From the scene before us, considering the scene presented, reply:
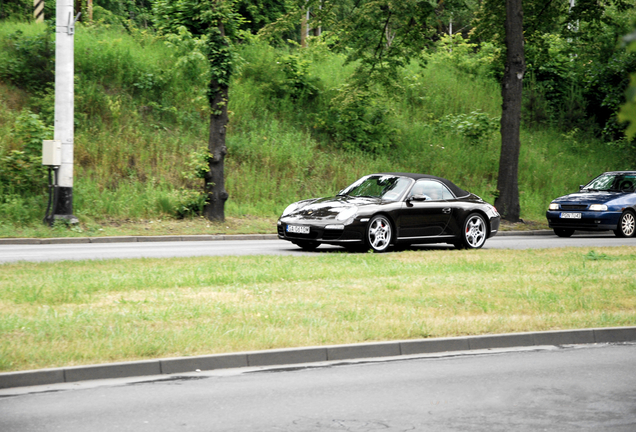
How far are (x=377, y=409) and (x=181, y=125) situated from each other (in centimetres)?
2115

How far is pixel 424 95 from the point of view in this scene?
33.0 metres

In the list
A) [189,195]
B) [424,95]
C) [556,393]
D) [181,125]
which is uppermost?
[424,95]

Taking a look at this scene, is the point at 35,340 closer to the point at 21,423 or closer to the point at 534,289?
the point at 21,423

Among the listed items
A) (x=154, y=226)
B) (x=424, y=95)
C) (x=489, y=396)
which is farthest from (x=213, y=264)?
(x=424, y=95)

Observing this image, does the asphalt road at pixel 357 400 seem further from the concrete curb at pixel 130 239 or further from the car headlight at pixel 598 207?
the car headlight at pixel 598 207

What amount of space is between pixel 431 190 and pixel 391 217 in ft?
4.38

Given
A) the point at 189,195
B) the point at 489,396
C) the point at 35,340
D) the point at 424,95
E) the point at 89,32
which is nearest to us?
the point at 489,396

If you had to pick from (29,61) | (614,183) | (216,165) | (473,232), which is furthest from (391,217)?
(29,61)

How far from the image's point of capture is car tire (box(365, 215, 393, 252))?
→ 1402 cm

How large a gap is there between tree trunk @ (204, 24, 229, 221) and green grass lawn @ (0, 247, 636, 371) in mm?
8313

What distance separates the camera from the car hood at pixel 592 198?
19875mm

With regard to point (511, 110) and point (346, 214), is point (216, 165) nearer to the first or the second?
point (346, 214)

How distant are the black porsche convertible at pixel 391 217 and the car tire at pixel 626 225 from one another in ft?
18.7

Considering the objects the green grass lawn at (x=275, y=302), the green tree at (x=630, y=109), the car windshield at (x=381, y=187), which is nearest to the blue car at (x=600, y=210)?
the car windshield at (x=381, y=187)
